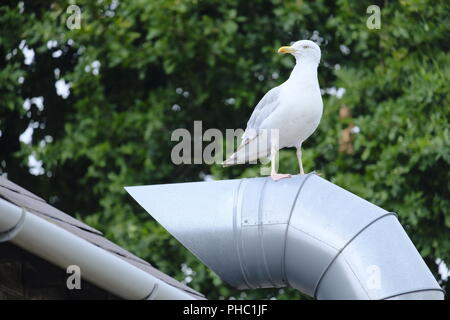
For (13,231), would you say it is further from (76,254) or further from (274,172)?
(274,172)

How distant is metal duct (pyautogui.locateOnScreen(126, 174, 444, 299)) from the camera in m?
5.86

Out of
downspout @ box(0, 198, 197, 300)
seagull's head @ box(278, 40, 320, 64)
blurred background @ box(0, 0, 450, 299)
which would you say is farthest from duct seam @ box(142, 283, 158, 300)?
blurred background @ box(0, 0, 450, 299)

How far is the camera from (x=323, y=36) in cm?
1291

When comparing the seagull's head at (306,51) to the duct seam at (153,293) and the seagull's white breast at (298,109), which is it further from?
the duct seam at (153,293)

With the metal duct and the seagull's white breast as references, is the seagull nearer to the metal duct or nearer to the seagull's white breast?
the seagull's white breast

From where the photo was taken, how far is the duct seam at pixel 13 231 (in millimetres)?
4738

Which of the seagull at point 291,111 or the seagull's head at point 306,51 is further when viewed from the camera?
the seagull's head at point 306,51

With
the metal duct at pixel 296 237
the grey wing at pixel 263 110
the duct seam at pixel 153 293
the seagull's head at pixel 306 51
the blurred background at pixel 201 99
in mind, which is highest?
the blurred background at pixel 201 99

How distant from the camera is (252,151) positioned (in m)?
6.64

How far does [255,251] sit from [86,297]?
1234 mm

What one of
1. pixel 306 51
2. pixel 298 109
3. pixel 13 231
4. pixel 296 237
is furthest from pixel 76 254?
pixel 306 51

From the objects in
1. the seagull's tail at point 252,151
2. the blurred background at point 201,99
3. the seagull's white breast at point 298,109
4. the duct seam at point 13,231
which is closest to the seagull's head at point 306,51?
the seagull's white breast at point 298,109
